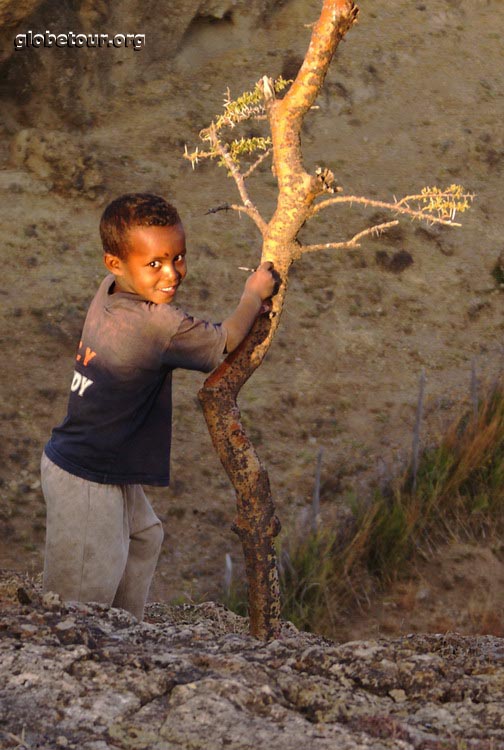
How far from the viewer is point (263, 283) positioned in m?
3.11

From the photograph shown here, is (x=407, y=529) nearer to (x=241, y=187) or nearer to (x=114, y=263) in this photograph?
(x=241, y=187)

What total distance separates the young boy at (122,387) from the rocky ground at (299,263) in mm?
2176

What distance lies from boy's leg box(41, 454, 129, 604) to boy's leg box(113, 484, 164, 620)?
0.11 metres

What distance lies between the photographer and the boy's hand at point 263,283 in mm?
3084

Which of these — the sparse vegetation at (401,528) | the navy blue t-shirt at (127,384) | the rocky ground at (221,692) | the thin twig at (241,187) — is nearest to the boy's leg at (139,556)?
the navy blue t-shirt at (127,384)

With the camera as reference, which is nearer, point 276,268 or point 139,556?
point 276,268

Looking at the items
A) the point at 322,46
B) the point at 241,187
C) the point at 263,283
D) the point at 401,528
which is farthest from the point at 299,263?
the point at 263,283

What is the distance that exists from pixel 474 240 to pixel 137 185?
2784mm

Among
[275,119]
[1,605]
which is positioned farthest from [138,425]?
[275,119]

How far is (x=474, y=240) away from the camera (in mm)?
8656

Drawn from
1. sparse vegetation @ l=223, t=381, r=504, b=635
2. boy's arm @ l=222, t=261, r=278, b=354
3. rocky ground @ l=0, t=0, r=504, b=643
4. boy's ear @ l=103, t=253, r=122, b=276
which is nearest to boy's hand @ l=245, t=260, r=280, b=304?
boy's arm @ l=222, t=261, r=278, b=354

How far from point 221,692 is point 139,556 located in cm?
109

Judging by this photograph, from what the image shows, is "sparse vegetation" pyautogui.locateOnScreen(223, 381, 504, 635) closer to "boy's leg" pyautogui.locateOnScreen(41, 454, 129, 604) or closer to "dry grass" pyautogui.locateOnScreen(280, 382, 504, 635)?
"dry grass" pyautogui.locateOnScreen(280, 382, 504, 635)

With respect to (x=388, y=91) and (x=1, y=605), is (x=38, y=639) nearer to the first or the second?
(x=1, y=605)
